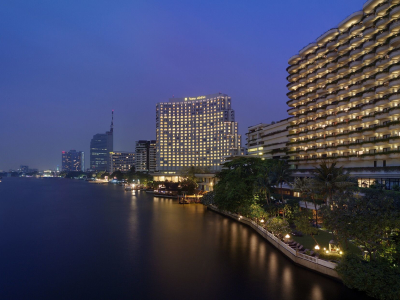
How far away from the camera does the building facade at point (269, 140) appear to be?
99.1 m

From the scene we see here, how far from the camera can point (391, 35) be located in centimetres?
5703

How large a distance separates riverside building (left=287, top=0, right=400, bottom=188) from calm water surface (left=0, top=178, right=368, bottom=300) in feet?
106

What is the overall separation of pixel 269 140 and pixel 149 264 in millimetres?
83244

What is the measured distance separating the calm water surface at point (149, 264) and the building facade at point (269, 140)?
49.7m

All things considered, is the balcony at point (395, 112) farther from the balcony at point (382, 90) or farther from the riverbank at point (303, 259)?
the riverbank at point (303, 259)

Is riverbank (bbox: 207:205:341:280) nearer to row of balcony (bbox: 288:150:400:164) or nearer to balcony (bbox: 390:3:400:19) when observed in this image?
row of balcony (bbox: 288:150:400:164)

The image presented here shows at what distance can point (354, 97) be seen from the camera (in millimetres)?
67625

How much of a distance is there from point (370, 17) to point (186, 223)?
182 ft

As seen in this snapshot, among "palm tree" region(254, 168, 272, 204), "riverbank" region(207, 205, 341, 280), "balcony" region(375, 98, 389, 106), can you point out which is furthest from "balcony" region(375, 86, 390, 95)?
"riverbank" region(207, 205, 341, 280)

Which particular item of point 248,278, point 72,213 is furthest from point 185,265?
point 72,213

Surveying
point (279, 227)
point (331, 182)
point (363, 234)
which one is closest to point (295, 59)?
point (331, 182)

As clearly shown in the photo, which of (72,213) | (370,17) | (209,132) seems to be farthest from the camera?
(209,132)

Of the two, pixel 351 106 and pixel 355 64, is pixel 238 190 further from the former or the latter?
pixel 355 64

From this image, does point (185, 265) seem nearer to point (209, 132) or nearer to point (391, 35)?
point (391, 35)
